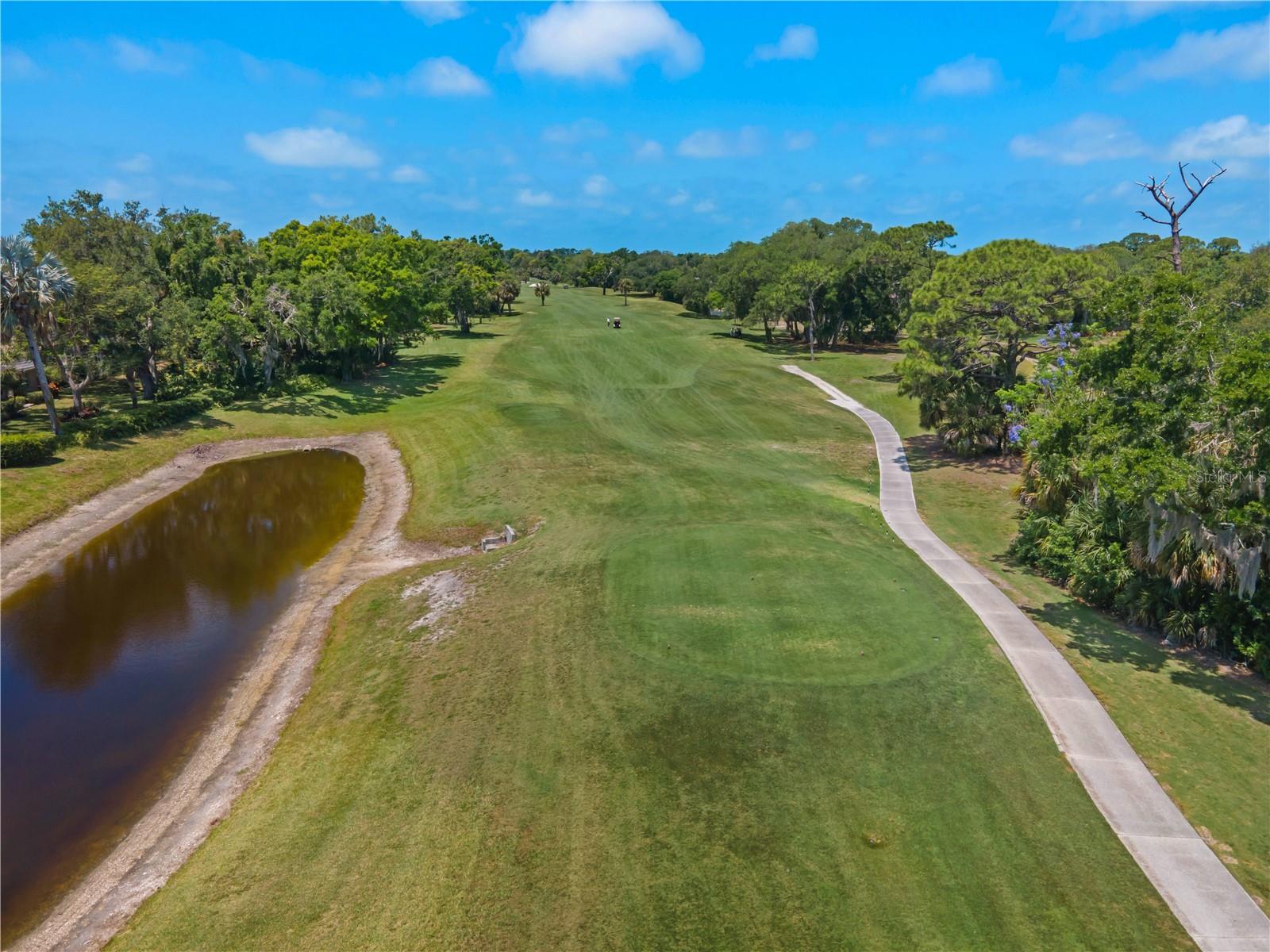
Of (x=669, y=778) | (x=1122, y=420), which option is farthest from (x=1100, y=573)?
(x=669, y=778)

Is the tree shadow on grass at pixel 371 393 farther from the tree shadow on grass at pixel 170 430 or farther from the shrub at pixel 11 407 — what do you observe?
the shrub at pixel 11 407

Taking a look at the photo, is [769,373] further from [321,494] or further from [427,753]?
[427,753]

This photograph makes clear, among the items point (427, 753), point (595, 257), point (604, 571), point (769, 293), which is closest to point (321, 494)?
point (604, 571)

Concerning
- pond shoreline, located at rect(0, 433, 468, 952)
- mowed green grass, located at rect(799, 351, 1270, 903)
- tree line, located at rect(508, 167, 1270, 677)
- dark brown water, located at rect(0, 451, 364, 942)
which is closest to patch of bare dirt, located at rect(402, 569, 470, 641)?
pond shoreline, located at rect(0, 433, 468, 952)

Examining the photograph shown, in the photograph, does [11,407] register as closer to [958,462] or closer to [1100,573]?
[958,462]

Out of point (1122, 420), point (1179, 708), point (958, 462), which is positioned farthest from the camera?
point (958, 462)

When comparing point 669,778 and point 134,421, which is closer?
point 669,778
